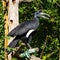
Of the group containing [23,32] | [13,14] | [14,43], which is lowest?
[14,43]

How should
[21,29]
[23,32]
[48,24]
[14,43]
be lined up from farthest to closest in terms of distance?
[48,24] → [23,32] → [21,29] → [14,43]

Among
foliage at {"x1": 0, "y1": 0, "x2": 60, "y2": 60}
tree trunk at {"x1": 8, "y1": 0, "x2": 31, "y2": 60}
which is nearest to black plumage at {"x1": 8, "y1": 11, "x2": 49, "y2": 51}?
tree trunk at {"x1": 8, "y1": 0, "x2": 31, "y2": 60}

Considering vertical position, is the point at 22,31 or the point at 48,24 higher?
the point at 22,31

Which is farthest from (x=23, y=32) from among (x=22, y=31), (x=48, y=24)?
(x=48, y=24)

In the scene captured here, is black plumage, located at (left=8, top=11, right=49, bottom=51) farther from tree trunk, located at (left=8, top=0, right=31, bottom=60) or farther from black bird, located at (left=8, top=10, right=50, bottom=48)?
tree trunk, located at (left=8, top=0, right=31, bottom=60)

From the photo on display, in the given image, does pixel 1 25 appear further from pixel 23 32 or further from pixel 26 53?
pixel 26 53

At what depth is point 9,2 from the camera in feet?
22.9

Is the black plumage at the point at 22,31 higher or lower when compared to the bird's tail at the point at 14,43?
higher

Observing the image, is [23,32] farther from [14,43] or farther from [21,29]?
[14,43]

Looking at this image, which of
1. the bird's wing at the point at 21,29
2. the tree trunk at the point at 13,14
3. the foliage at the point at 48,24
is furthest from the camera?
the foliage at the point at 48,24

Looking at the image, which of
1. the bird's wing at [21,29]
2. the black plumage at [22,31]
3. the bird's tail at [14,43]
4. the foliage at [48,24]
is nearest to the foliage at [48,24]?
the foliage at [48,24]

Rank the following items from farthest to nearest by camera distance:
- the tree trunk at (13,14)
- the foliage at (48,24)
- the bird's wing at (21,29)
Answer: the foliage at (48,24), the tree trunk at (13,14), the bird's wing at (21,29)

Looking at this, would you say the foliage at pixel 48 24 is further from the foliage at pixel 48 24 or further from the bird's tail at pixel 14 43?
the bird's tail at pixel 14 43

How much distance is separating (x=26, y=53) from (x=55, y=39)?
3.19m
